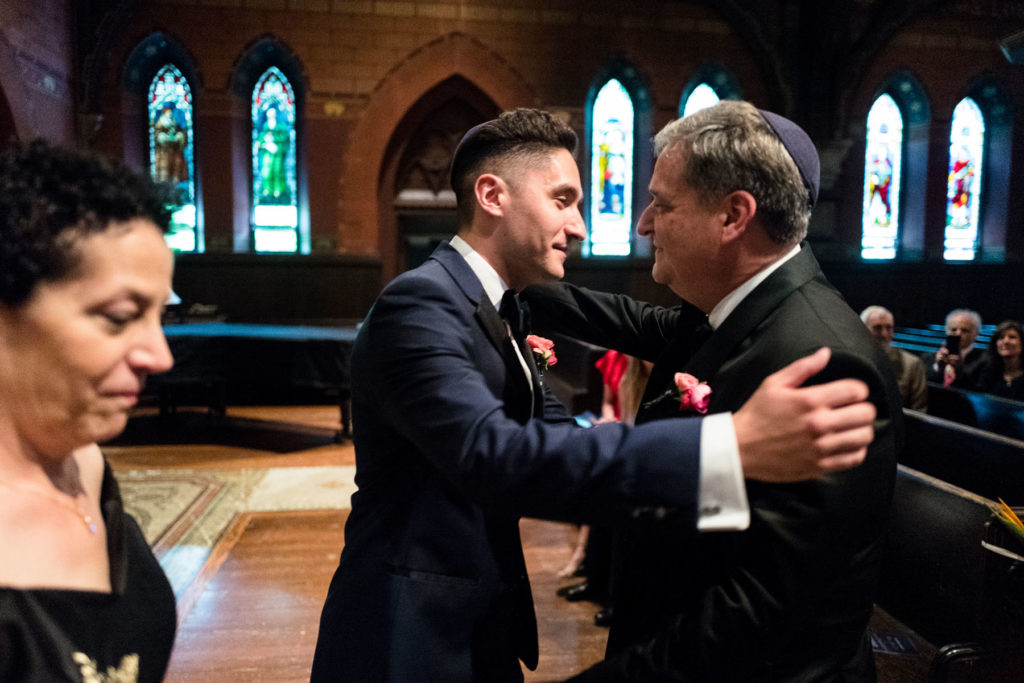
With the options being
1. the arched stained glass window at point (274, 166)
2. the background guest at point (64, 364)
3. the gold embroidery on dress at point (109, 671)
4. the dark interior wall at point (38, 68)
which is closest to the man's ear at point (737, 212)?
the background guest at point (64, 364)

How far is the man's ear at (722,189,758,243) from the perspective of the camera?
1.24 metres

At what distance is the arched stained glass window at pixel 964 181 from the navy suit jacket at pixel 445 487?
42.5 ft

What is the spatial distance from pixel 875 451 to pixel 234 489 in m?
5.15

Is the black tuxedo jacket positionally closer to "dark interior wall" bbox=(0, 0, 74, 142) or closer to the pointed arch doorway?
"dark interior wall" bbox=(0, 0, 74, 142)

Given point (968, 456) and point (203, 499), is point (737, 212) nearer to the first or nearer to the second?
point (968, 456)

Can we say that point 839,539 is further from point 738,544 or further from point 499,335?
point 499,335

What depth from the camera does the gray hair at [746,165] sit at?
1223 millimetres

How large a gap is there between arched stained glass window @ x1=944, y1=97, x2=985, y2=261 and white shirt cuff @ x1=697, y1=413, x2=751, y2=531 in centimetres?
1313

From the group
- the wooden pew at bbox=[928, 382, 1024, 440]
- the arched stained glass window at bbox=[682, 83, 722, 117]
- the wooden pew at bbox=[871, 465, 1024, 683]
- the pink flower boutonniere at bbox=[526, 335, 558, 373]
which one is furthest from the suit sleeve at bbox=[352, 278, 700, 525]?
the arched stained glass window at bbox=[682, 83, 722, 117]

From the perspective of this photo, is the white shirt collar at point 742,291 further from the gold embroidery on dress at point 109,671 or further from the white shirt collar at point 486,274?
the gold embroidery on dress at point 109,671

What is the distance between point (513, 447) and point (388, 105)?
9.87m

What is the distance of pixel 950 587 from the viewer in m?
2.45

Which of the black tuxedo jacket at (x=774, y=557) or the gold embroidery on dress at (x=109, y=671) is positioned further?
the black tuxedo jacket at (x=774, y=557)

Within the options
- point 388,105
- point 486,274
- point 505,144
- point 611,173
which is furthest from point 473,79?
point 486,274
